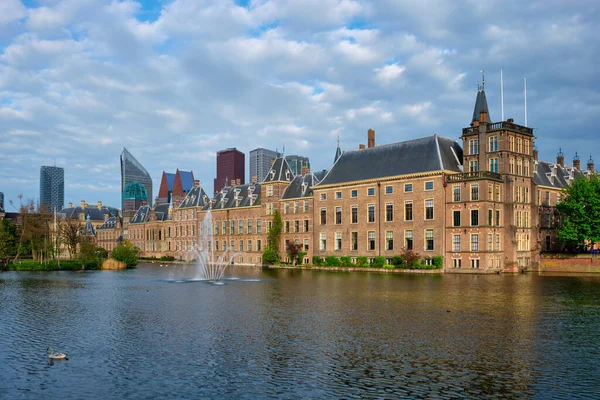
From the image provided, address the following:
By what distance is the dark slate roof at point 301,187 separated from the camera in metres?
89.8

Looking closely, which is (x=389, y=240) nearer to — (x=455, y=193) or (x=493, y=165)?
(x=455, y=193)

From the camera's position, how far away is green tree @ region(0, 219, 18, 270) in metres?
80.4

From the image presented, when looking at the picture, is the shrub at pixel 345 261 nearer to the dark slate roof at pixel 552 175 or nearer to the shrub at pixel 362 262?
the shrub at pixel 362 262

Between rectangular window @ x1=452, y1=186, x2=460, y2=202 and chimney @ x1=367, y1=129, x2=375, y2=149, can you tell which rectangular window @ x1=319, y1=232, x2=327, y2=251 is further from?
rectangular window @ x1=452, y1=186, x2=460, y2=202

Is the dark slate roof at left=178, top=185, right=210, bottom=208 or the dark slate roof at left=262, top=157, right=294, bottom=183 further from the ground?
the dark slate roof at left=262, top=157, right=294, bottom=183

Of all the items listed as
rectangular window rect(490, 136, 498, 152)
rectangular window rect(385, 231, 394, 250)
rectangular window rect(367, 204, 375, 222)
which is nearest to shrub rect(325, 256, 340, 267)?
rectangular window rect(367, 204, 375, 222)

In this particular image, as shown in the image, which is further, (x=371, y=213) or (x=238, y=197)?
(x=238, y=197)

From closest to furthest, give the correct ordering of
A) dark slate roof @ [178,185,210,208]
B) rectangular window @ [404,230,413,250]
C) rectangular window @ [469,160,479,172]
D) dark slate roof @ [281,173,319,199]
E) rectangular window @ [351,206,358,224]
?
rectangular window @ [469,160,479,172] → rectangular window @ [404,230,413,250] → rectangular window @ [351,206,358,224] → dark slate roof @ [281,173,319,199] → dark slate roof @ [178,185,210,208]

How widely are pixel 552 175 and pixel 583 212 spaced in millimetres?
16012

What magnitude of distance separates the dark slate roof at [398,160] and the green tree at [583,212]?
13.9 metres

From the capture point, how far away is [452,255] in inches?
2662

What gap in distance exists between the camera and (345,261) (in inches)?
3061

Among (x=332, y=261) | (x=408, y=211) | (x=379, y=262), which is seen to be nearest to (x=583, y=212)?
(x=408, y=211)

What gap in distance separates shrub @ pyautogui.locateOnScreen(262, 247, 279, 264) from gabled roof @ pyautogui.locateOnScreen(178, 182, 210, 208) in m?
30.0
